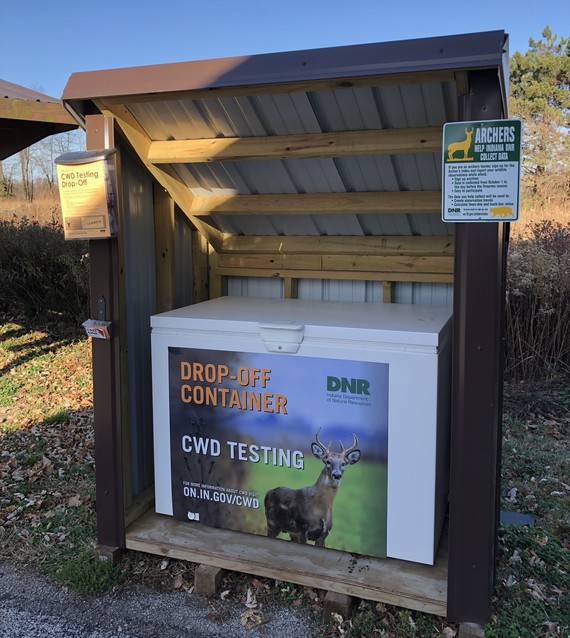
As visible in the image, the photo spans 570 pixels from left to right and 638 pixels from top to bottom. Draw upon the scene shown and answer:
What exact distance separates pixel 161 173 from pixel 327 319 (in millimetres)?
1120

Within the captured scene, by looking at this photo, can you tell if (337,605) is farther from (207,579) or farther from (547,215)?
(547,215)

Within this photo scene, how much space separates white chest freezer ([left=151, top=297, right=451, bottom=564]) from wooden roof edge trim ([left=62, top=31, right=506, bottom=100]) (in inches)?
38.6

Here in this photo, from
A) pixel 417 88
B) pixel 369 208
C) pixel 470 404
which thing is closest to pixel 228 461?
pixel 470 404

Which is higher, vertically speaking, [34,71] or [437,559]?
[34,71]

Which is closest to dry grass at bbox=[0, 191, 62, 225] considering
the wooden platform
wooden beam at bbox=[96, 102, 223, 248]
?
wooden beam at bbox=[96, 102, 223, 248]

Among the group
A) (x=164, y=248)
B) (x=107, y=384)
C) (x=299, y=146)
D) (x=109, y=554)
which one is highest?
(x=299, y=146)

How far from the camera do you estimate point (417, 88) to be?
2225mm

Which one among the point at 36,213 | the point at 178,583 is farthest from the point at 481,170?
the point at 36,213

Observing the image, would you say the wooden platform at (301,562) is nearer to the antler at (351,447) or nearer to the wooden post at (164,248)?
the antler at (351,447)

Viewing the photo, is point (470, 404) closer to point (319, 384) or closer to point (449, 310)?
point (319, 384)

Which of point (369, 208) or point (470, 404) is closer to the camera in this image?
point (470, 404)

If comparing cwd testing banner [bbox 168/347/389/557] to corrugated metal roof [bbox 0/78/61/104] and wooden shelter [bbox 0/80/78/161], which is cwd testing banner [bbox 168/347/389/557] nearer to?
wooden shelter [bbox 0/80/78/161]

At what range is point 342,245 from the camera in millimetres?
3281

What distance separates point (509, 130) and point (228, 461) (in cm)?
181
